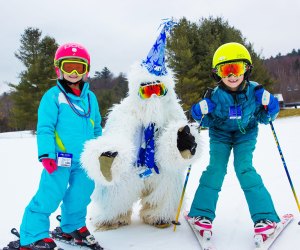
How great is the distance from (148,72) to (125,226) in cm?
154

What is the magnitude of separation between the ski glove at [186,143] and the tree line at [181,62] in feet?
49.5

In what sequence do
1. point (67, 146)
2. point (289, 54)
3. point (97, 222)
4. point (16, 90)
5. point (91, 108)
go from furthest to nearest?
point (289, 54)
point (16, 90)
point (97, 222)
point (91, 108)
point (67, 146)

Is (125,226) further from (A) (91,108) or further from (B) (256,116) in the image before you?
(B) (256,116)

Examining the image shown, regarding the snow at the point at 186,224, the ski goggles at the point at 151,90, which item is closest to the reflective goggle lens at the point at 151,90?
the ski goggles at the point at 151,90

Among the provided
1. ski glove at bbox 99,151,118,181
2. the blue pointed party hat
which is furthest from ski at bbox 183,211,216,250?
the blue pointed party hat

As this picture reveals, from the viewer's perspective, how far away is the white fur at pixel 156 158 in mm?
3041

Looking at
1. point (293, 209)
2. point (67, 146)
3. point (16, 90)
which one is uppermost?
point (16, 90)

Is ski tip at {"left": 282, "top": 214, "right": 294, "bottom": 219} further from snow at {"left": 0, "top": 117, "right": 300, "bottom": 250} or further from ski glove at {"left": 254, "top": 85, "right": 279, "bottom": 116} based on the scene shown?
ski glove at {"left": 254, "top": 85, "right": 279, "bottom": 116}

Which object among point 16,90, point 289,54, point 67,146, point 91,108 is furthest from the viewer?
point 289,54

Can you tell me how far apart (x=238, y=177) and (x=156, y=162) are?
77 cm

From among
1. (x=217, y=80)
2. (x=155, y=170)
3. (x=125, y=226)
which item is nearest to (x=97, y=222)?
(x=125, y=226)

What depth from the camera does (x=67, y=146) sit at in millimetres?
2768

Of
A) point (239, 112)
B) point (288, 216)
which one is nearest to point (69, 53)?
point (239, 112)

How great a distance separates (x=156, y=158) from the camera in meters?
3.15
